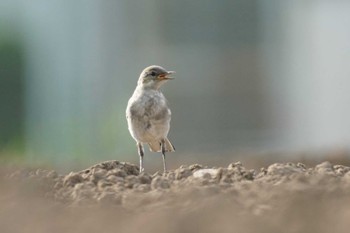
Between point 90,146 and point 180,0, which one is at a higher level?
point 180,0

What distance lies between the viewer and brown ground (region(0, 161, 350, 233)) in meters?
5.21

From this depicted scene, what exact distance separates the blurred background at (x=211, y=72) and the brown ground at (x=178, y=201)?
1328cm

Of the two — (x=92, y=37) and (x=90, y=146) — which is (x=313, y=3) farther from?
(x=90, y=146)

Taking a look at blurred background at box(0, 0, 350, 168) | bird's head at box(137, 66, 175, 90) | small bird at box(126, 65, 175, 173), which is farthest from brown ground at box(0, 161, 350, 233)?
blurred background at box(0, 0, 350, 168)

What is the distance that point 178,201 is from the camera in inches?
231

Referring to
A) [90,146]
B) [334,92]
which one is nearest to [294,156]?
Result: [90,146]

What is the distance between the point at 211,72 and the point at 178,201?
57.3ft

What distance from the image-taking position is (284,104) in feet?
79.0

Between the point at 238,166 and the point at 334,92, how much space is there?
15.0 m

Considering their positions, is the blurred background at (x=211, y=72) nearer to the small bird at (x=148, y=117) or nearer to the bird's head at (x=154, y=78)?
the bird's head at (x=154, y=78)

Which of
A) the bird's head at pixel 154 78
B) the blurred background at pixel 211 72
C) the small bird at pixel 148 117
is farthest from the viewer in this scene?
the blurred background at pixel 211 72

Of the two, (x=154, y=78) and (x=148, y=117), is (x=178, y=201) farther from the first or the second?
(x=154, y=78)

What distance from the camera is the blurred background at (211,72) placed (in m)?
22.6

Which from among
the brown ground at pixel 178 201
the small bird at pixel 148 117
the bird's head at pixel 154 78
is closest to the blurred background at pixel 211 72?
the bird's head at pixel 154 78
